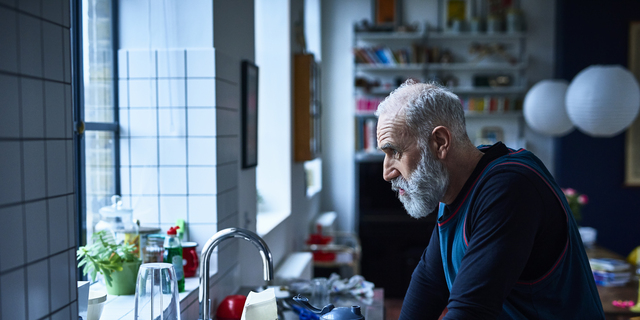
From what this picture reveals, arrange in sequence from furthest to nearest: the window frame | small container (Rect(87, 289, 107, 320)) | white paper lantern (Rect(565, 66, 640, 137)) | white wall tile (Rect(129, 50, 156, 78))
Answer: white paper lantern (Rect(565, 66, 640, 137)), white wall tile (Rect(129, 50, 156, 78)), the window frame, small container (Rect(87, 289, 107, 320))

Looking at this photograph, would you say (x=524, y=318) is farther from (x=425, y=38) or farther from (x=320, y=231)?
(x=425, y=38)

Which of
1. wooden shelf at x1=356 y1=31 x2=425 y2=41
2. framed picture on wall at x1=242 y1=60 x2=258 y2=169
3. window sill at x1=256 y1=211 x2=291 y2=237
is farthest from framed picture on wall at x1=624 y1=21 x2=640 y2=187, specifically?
framed picture on wall at x1=242 y1=60 x2=258 y2=169

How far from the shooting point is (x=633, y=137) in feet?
17.7

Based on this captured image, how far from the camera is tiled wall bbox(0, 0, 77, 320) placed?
975 millimetres

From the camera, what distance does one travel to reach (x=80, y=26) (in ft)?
5.93

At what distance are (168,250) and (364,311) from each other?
0.79 meters

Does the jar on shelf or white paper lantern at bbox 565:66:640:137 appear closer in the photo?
the jar on shelf

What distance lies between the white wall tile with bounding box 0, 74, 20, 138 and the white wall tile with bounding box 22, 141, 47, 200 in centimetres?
4

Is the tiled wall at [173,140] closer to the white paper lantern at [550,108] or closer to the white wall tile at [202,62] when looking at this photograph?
the white wall tile at [202,62]

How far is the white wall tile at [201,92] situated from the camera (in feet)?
6.58

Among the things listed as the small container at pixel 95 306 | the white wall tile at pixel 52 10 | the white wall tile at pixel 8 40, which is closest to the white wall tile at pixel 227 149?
the small container at pixel 95 306

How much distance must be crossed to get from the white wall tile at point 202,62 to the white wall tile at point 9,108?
1025 mm

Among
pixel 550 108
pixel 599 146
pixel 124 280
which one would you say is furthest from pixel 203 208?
pixel 599 146

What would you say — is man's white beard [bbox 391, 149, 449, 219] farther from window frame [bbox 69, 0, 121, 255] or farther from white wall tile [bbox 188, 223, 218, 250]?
window frame [bbox 69, 0, 121, 255]
